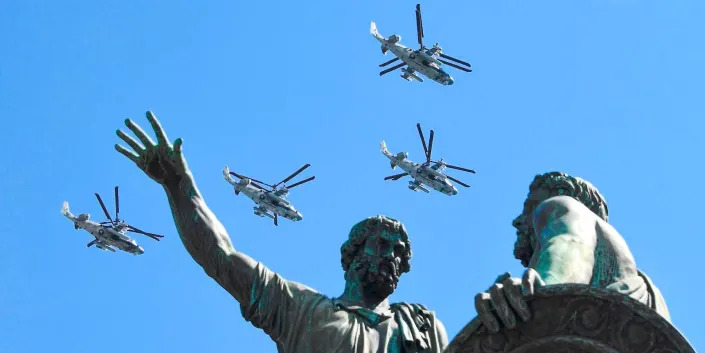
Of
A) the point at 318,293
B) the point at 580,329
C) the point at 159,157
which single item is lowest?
the point at 580,329

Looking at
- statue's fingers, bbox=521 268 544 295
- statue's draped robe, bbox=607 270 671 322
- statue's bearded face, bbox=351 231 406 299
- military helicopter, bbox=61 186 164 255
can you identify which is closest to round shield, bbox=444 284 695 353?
statue's fingers, bbox=521 268 544 295

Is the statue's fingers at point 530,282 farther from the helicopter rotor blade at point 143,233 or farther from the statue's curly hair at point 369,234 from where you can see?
the helicopter rotor blade at point 143,233

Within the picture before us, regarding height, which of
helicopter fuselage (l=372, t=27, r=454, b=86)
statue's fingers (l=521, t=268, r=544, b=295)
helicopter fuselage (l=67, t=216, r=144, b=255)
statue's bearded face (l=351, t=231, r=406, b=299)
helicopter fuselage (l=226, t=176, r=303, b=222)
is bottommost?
statue's fingers (l=521, t=268, r=544, b=295)

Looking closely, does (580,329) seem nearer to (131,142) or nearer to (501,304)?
(501,304)

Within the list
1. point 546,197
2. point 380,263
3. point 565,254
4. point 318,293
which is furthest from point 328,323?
point 565,254

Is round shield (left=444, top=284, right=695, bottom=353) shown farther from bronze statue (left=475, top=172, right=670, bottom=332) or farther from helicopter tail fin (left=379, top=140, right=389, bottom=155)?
helicopter tail fin (left=379, top=140, right=389, bottom=155)

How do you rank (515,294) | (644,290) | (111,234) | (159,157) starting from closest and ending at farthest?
(515,294) < (644,290) < (159,157) < (111,234)

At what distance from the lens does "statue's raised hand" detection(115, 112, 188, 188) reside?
9.99 meters

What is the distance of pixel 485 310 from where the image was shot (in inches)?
236

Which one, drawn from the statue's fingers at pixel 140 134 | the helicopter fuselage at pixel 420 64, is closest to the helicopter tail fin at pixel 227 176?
the helicopter fuselage at pixel 420 64

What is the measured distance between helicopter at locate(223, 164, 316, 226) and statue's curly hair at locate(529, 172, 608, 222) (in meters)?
83.3

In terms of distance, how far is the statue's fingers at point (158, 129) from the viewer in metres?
10.1

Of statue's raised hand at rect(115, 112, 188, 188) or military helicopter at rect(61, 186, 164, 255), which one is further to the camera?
military helicopter at rect(61, 186, 164, 255)

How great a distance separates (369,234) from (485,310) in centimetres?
366
